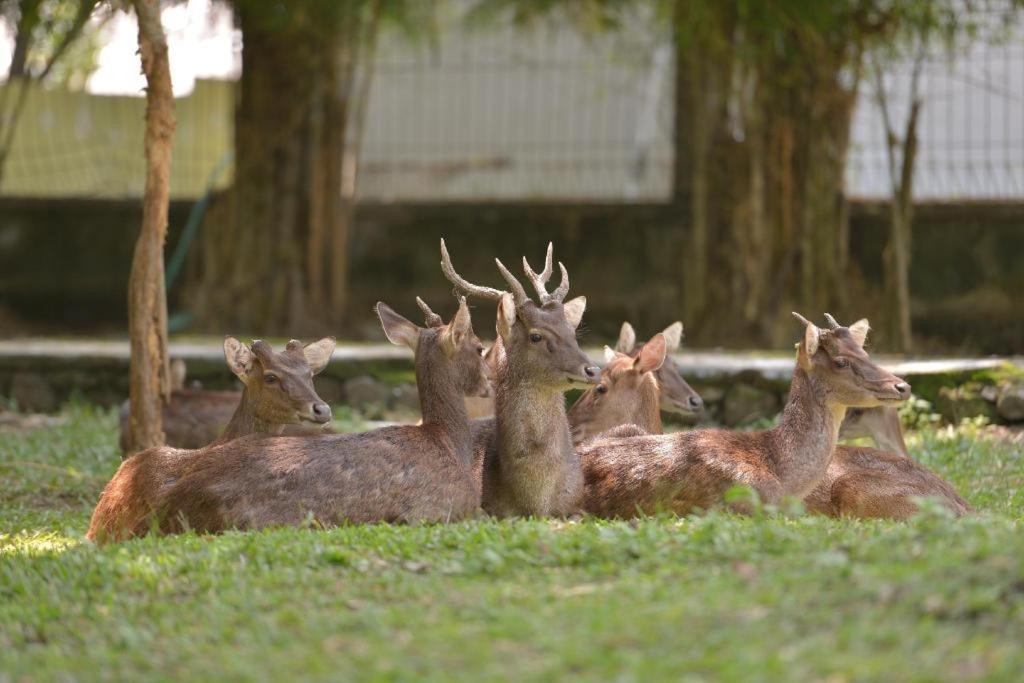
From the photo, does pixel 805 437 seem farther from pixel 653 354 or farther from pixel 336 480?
pixel 336 480

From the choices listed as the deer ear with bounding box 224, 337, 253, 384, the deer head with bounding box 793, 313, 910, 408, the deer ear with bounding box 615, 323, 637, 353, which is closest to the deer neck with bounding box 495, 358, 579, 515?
the deer head with bounding box 793, 313, 910, 408

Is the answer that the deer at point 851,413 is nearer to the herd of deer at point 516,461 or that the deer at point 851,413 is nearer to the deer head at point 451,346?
the herd of deer at point 516,461

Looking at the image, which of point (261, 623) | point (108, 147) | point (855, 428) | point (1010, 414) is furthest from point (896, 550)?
point (108, 147)

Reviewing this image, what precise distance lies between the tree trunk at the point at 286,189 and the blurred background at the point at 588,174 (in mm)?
25

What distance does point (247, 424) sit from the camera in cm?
927

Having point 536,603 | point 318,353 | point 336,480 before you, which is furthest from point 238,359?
Result: point 536,603

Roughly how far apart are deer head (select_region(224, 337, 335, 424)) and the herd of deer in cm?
9

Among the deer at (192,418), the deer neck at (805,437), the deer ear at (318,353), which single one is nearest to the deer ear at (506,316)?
the deer neck at (805,437)

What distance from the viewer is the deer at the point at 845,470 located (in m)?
8.01

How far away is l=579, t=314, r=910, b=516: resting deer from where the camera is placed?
316 inches

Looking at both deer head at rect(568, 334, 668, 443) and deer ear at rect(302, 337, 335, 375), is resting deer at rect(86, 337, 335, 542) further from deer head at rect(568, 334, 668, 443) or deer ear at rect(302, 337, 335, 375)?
deer head at rect(568, 334, 668, 443)

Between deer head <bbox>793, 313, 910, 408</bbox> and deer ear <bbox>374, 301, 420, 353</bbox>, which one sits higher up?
deer ear <bbox>374, 301, 420, 353</bbox>

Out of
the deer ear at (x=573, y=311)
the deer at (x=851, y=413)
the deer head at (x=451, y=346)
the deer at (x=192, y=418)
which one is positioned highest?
the deer ear at (x=573, y=311)

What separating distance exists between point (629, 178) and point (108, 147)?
784cm
